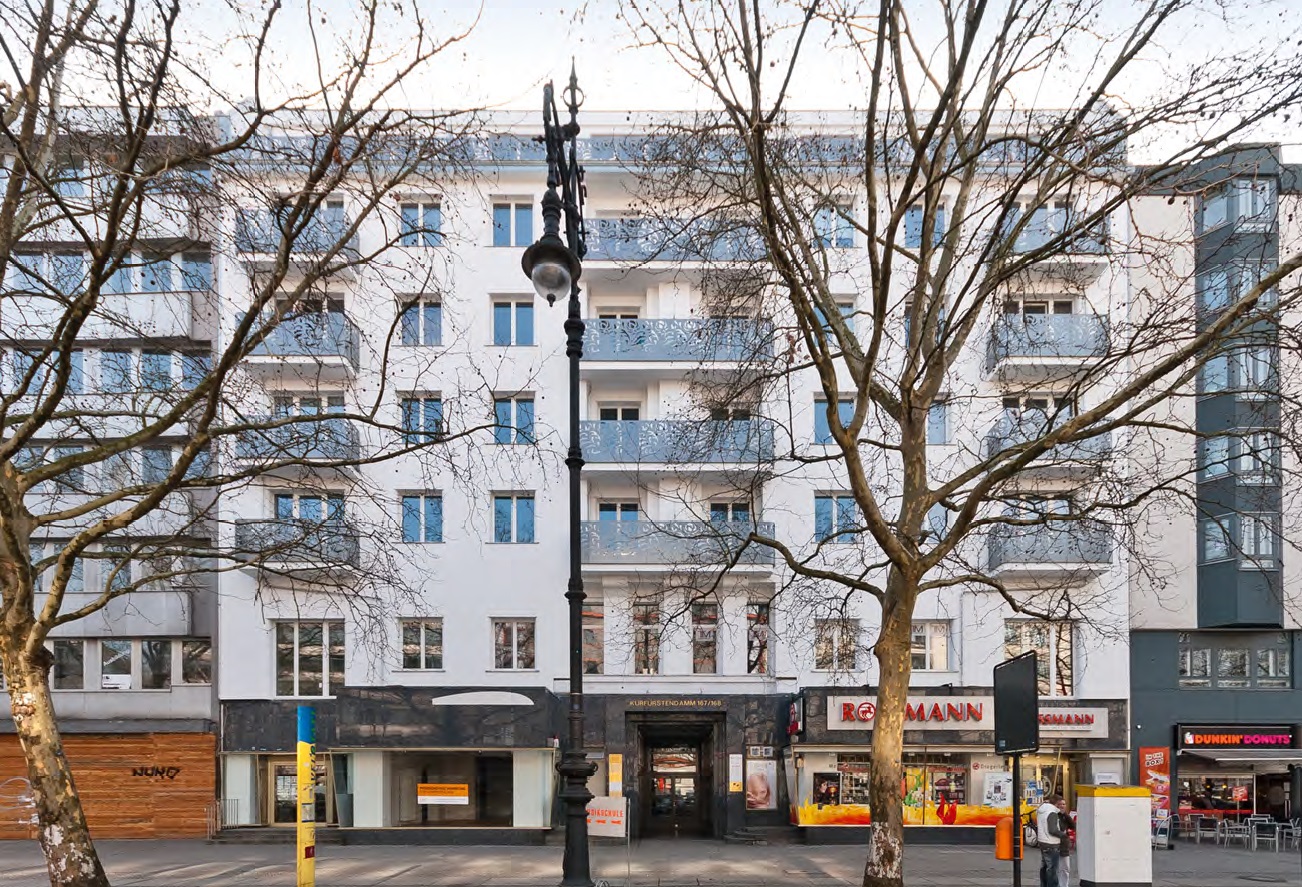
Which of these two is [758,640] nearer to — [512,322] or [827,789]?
[827,789]

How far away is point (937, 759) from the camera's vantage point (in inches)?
821

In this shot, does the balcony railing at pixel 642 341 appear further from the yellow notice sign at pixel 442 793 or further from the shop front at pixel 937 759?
the yellow notice sign at pixel 442 793

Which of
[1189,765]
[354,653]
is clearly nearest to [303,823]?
[354,653]

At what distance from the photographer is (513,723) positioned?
1966 cm

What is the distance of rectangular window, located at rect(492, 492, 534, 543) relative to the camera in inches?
886

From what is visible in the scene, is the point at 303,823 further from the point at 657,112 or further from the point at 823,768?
the point at 657,112

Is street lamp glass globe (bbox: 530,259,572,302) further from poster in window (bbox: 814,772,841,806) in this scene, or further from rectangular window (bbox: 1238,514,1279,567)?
rectangular window (bbox: 1238,514,1279,567)

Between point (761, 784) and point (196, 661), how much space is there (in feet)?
48.3

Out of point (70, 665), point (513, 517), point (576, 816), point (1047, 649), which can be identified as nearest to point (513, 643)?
point (513, 517)

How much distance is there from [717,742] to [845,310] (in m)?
12.1

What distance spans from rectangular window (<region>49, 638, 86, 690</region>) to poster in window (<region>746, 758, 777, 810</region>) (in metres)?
17.4

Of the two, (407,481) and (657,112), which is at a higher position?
(657,112)

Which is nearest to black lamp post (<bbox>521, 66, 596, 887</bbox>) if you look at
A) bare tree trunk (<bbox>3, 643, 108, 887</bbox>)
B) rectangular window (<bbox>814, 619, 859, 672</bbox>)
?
bare tree trunk (<bbox>3, 643, 108, 887</bbox>)

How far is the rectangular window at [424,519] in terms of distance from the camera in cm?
2239
